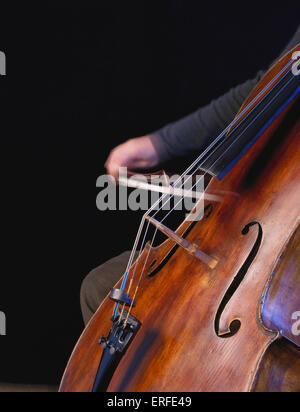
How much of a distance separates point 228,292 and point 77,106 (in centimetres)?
81

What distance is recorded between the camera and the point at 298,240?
0.60 m

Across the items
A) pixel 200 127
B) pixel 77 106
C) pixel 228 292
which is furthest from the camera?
pixel 77 106

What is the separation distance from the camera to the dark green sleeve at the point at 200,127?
0.90m

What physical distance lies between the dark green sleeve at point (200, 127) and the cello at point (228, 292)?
0.44ft

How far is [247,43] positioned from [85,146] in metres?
0.57

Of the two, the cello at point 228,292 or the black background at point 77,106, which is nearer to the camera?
the cello at point 228,292

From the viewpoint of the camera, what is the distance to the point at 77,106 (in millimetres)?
1168

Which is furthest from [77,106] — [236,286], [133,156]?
[236,286]

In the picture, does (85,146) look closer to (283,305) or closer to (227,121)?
(227,121)

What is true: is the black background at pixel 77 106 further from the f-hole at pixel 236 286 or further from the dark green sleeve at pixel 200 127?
the f-hole at pixel 236 286

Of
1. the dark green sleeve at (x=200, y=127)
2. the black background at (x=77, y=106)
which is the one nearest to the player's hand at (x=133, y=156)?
the dark green sleeve at (x=200, y=127)

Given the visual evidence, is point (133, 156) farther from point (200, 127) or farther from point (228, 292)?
point (228, 292)

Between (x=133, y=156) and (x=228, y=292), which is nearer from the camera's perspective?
(x=228, y=292)

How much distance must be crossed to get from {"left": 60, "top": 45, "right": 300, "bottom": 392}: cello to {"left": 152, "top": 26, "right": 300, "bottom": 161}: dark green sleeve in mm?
133
